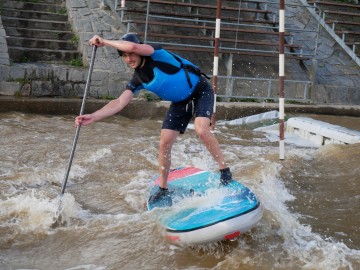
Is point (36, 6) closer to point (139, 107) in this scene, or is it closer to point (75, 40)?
point (75, 40)

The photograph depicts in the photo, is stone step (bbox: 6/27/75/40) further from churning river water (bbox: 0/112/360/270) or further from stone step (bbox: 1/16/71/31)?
churning river water (bbox: 0/112/360/270)

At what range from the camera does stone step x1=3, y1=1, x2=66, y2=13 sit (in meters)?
13.7

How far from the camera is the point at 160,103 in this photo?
38.8ft

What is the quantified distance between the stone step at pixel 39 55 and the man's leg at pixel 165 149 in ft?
24.8

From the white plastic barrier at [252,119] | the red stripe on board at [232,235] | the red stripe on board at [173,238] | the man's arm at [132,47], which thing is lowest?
the white plastic barrier at [252,119]

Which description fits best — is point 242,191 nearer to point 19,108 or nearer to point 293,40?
point 19,108

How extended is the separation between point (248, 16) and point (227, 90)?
2900 mm

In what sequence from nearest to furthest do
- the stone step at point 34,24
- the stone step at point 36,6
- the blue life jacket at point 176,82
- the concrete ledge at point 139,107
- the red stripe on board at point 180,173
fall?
1. the blue life jacket at point 176,82
2. the red stripe on board at point 180,173
3. the concrete ledge at point 139,107
4. the stone step at point 34,24
5. the stone step at point 36,6

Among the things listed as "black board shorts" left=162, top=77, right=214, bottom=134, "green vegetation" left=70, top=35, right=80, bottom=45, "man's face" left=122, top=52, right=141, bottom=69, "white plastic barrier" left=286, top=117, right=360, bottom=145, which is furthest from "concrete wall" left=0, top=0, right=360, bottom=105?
"man's face" left=122, top=52, right=141, bottom=69

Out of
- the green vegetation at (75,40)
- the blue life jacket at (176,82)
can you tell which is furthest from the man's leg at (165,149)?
the green vegetation at (75,40)

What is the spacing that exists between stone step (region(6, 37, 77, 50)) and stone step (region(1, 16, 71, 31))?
0.43m

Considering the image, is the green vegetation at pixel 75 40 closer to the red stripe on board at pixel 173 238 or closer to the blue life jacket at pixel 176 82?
the blue life jacket at pixel 176 82

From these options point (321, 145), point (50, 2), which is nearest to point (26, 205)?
point (321, 145)

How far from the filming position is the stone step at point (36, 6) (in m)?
13.7
